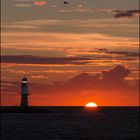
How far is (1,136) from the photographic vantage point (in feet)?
342

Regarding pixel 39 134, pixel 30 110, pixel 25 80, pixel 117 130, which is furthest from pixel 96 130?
pixel 30 110

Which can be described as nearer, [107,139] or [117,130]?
[107,139]

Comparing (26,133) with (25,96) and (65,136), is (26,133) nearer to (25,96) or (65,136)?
(65,136)

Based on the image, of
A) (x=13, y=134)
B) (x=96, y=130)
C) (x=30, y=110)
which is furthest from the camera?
(x=30, y=110)

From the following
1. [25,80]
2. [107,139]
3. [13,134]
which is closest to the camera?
[107,139]

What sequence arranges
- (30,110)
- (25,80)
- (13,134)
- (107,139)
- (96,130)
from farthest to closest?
(30,110) → (25,80) → (96,130) → (13,134) → (107,139)

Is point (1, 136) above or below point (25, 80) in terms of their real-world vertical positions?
below

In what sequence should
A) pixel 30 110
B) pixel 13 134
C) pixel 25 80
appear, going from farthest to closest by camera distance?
1. pixel 30 110
2. pixel 25 80
3. pixel 13 134

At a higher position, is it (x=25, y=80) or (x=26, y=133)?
(x=25, y=80)

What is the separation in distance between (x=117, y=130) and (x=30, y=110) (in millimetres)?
77197

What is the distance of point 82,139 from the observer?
100438 millimetres

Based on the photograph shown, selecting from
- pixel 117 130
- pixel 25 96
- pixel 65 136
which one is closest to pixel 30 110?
pixel 25 96

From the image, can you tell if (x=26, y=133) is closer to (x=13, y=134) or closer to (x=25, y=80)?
(x=13, y=134)

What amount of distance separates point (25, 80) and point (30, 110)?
33640mm
